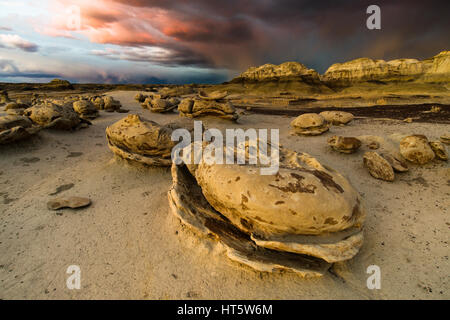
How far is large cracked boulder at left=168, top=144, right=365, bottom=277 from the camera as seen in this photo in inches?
80.7

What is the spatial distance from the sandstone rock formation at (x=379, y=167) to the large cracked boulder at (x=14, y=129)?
8.75 metres

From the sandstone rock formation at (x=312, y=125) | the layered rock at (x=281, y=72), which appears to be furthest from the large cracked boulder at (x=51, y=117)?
the layered rock at (x=281, y=72)

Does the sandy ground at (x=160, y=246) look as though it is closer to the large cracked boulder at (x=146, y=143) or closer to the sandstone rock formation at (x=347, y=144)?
the large cracked boulder at (x=146, y=143)

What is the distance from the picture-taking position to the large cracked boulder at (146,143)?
4.45m

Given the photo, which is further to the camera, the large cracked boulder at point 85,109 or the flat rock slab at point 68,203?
the large cracked boulder at point 85,109

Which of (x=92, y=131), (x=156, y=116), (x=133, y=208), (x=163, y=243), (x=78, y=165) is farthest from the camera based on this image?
(x=156, y=116)

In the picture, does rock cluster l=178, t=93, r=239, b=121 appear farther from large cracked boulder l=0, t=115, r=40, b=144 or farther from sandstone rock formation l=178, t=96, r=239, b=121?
large cracked boulder l=0, t=115, r=40, b=144

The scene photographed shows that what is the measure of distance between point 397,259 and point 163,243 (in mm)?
2838

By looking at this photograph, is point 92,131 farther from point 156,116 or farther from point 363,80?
point 363,80

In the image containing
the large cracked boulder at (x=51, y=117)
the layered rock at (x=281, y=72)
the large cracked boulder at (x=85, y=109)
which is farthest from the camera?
the layered rock at (x=281, y=72)

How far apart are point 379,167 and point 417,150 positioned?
1009 mm

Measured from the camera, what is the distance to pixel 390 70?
133ft

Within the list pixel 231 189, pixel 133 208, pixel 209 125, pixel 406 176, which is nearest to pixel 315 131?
pixel 406 176

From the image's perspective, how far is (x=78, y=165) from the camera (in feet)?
16.2
